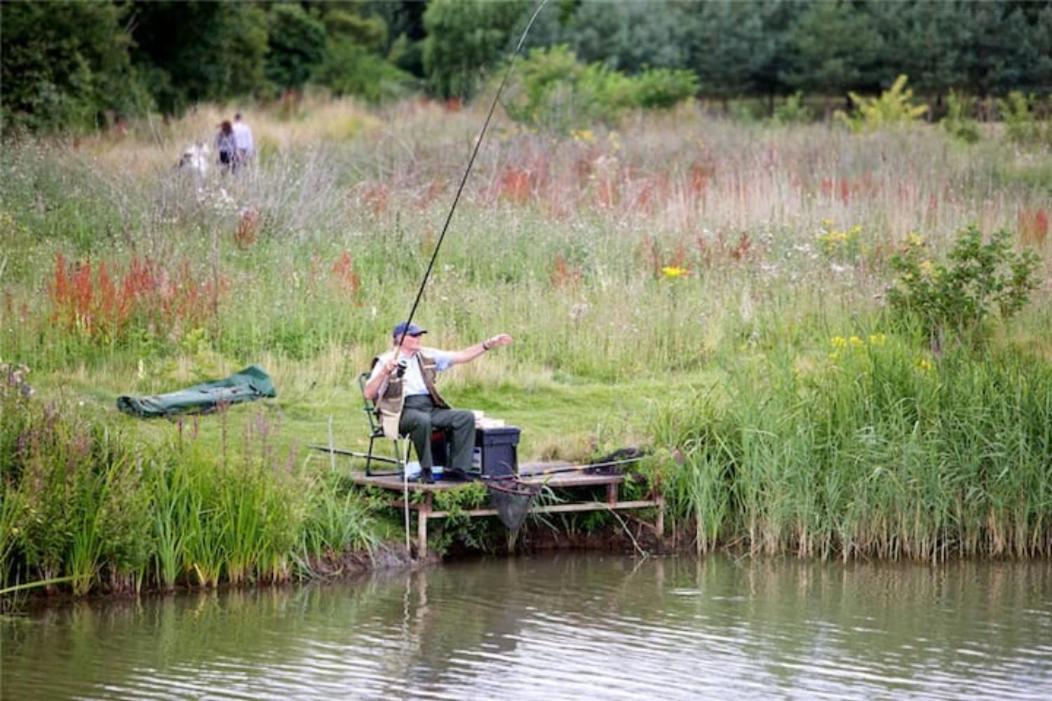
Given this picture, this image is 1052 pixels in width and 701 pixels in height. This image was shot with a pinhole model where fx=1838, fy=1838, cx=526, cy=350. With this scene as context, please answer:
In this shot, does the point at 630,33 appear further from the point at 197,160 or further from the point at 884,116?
the point at 197,160

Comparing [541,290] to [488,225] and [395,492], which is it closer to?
[488,225]

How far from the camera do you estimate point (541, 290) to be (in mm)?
17141

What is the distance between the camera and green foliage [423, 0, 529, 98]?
45.7 m

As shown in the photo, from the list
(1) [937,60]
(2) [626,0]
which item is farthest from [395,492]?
(2) [626,0]

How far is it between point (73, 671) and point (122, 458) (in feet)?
6.14

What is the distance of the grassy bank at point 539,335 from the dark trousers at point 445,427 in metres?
0.61

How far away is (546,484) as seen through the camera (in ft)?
41.2

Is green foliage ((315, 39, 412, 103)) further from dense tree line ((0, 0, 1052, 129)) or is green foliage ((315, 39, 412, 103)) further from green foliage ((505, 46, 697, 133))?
green foliage ((505, 46, 697, 133))

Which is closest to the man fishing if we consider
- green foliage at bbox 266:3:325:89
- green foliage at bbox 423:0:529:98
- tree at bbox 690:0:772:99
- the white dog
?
the white dog

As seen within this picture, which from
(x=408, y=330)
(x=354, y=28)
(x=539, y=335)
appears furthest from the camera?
(x=354, y=28)

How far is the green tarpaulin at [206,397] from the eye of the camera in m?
13.4

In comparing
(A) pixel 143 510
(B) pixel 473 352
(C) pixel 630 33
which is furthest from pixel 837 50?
(A) pixel 143 510

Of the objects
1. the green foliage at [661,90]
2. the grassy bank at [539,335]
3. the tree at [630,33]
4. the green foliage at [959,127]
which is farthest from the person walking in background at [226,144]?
the tree at [630,33]

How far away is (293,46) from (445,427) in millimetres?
35181
